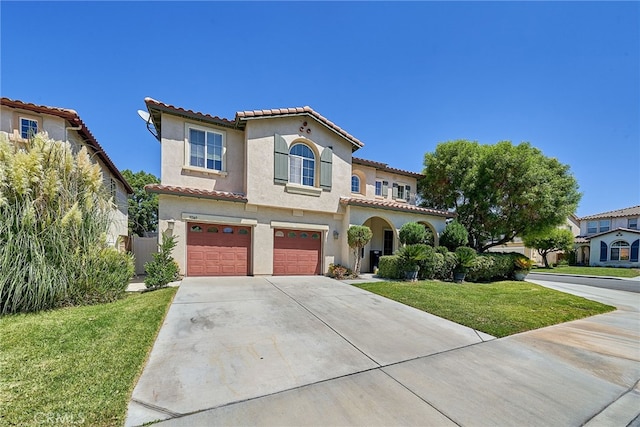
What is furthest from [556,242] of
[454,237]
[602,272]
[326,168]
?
[326,168]

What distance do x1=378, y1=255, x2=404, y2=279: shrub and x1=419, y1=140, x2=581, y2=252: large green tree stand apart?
8165 millimetres

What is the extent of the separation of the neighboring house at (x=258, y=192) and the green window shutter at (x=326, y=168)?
5cm

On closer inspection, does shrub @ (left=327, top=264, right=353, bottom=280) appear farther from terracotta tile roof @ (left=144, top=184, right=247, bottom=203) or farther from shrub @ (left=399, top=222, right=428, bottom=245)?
terracotta tile roof @ (left=144, top=184, right=247, bottom=203)

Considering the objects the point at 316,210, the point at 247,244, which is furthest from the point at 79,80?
the point at 316,210

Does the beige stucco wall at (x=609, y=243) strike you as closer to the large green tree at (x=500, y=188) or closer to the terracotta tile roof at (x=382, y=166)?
the large green tree at (x=500, y=188)

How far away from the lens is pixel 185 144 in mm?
11008

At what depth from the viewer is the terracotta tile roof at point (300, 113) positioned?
11227 millimetres

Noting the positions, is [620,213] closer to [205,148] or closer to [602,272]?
[602,272]

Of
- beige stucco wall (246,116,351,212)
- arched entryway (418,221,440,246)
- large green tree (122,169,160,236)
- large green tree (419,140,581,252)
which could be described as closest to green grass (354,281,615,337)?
beige stucco wall (246,116,351,212)

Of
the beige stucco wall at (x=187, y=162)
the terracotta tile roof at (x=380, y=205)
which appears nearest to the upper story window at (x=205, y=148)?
the beige stucco wall at (x=187, y=162)

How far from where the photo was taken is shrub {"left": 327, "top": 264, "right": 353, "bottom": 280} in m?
12.0

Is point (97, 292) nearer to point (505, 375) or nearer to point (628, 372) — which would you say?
point (505, 375)

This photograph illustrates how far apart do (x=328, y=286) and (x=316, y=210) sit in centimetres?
414

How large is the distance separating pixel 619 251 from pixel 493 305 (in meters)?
33.7
